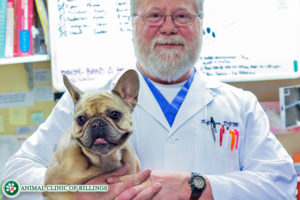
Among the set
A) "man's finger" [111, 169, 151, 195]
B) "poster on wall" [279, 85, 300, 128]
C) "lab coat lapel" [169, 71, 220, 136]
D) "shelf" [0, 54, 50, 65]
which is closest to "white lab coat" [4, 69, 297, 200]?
"lab coat lapel" [169, 71, 220, 136]

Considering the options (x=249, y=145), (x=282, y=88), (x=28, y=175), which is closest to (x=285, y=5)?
(x=282, y=88)

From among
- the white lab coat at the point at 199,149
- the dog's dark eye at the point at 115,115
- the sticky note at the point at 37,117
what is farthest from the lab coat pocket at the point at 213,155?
the sticky note at the point at 37,117

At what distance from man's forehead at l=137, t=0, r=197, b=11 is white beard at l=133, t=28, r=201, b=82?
0.08 metres

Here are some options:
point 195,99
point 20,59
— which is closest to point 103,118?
point 195,99

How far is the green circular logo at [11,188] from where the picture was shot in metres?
0.68

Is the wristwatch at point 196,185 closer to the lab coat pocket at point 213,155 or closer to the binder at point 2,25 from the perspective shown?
the lab coat pocket at point 213,155

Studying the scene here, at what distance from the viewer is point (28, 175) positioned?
0.72m

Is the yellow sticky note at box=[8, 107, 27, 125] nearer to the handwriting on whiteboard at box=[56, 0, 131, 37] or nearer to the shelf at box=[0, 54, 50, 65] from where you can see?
the shelf at box=[0, 54, 50, 65]

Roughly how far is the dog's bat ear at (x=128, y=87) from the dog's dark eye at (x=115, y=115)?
0.14 ft

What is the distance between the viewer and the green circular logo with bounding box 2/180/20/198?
68 centimetres

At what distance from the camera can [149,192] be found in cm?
68

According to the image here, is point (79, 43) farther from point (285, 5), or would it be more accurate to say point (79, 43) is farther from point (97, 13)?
point (285, 5)

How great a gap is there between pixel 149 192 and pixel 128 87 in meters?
0.23

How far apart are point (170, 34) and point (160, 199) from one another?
1.38 ft
